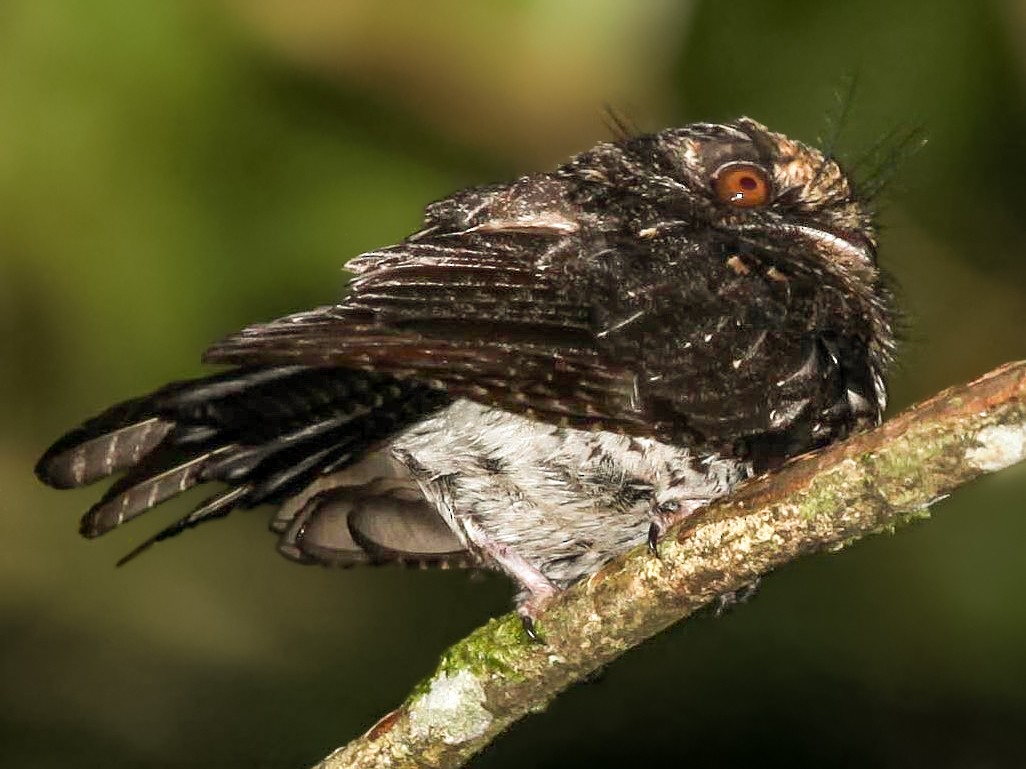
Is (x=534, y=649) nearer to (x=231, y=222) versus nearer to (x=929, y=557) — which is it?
(x=231, y=222)

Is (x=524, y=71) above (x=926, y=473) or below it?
above

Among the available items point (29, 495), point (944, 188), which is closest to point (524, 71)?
point (944, 188)

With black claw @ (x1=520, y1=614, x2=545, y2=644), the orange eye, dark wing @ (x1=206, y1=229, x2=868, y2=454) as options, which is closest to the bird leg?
black claw @ (x1=520, y1=614, x2=545, y2=644)

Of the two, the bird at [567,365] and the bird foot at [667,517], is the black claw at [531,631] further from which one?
the bird foot at [667,517]

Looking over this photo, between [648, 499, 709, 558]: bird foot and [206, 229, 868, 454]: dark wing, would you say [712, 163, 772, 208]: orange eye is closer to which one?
[206, 229, 868, 454]: dark wing

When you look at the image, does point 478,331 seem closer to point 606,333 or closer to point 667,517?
point 606,333

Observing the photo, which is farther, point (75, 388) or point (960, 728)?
point (960, 728)
